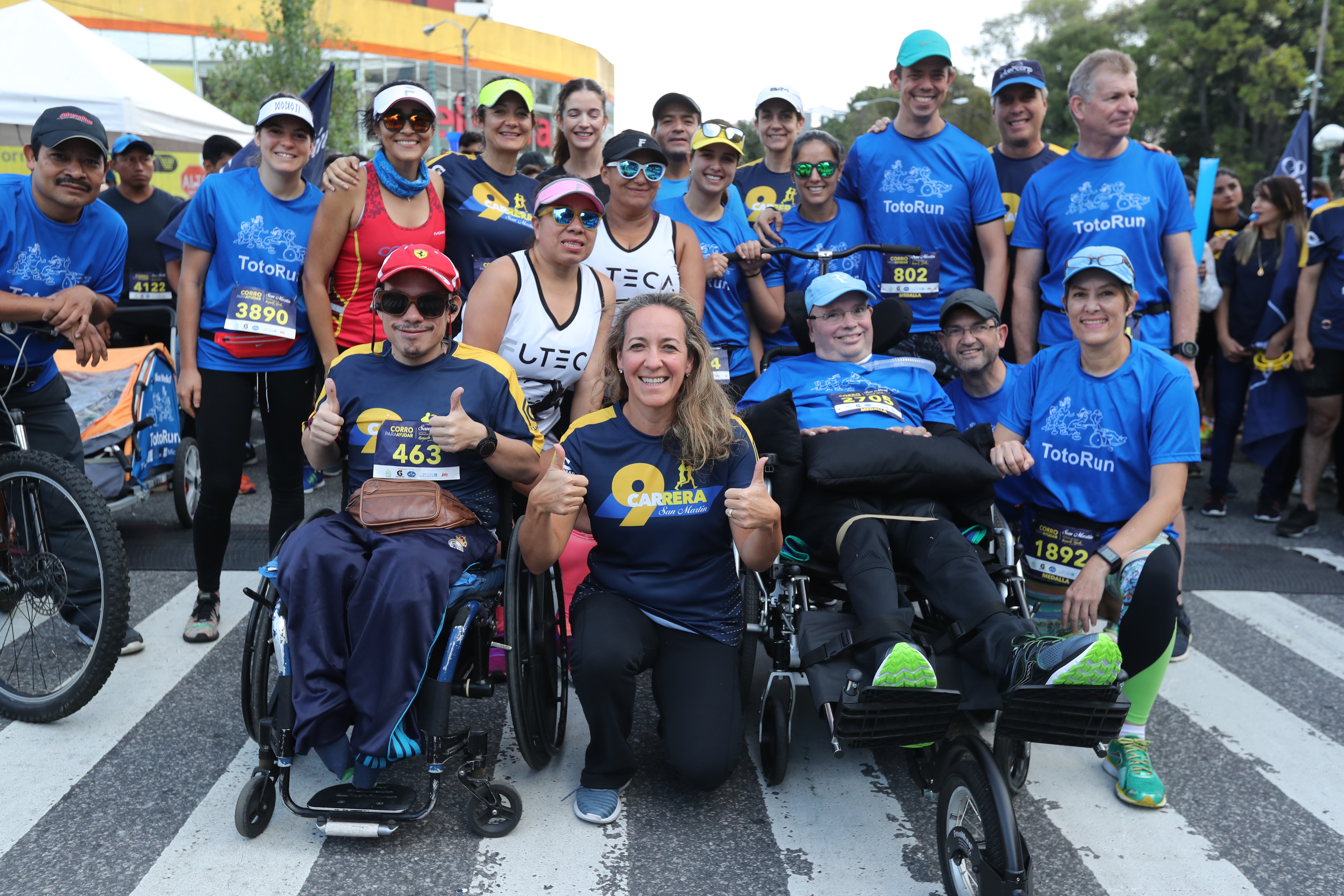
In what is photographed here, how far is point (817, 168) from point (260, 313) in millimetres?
2630

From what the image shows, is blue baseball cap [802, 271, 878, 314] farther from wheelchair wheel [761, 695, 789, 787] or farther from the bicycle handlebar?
wheelchair wheel [761, 695, 789, 787]

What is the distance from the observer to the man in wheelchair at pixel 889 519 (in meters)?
2.72

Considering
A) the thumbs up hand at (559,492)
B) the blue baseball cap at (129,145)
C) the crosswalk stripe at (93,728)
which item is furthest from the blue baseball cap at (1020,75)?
the blue baseball cap at (129,145)

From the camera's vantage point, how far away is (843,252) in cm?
452

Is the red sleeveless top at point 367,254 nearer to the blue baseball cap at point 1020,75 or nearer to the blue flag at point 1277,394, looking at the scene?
the blue baseball cap at point 1020,75

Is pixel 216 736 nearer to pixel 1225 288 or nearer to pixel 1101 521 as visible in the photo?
pixel 1101 521

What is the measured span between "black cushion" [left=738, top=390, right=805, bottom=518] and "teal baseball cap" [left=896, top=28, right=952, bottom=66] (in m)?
2.15

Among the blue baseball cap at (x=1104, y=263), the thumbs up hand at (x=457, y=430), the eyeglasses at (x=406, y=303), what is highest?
the blue baseball cap at (x=1104, y=263)

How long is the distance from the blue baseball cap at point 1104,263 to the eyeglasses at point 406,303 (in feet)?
7.42

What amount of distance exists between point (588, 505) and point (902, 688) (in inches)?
46.7

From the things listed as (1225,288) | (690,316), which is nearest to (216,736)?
(690,316)

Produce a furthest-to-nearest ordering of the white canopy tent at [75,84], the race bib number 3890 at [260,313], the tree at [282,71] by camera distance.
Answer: the tree at [282,71] < the white canopy tent at [75,84] < the race bib number 3890 at [260,313]

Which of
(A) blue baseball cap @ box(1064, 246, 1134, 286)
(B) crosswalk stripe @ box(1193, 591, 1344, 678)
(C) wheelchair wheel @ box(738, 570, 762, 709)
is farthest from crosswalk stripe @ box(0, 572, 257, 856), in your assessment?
(B) crosswalk stripe @ box(1193, 591, 1344, 678)

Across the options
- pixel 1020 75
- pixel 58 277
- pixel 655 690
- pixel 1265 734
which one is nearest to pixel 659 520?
pixel 655 690
